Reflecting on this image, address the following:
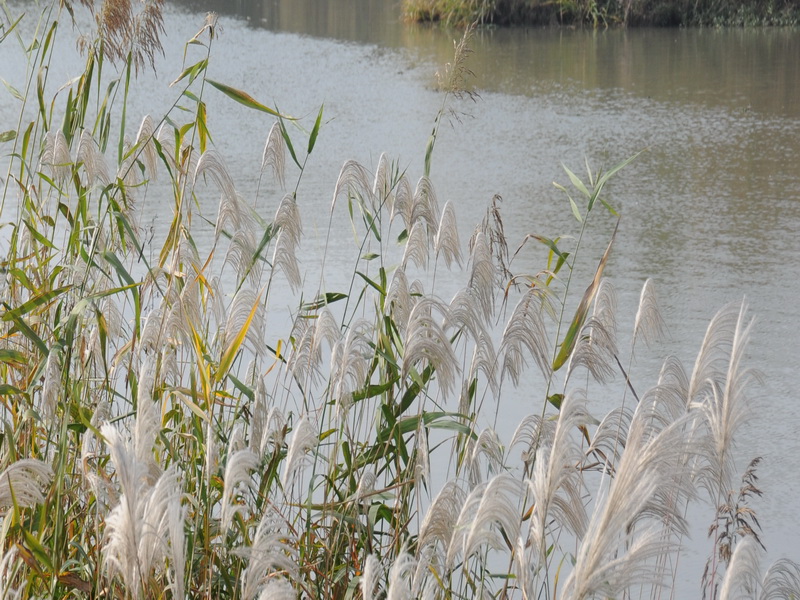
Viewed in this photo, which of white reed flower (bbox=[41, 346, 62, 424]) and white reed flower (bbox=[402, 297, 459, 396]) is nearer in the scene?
white reed flower (bbox=[402, 297, 459, 396])

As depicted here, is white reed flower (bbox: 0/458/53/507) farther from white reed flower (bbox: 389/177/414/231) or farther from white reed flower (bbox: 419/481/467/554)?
white reed flower (bbox: 389/177/414/231)

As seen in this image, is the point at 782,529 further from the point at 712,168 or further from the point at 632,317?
the point at 712,168

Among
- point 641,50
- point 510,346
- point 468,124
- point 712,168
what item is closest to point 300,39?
point 641,50

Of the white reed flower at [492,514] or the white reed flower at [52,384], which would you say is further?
the white reed flower at [52,384]

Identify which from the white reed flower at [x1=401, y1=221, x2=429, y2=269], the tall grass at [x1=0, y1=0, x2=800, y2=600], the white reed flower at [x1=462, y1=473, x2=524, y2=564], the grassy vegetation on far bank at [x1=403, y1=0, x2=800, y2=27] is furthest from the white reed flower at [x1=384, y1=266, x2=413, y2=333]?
the grassy vegetation on far bank at [x1=403, y1=0, x2=800, y2=27]

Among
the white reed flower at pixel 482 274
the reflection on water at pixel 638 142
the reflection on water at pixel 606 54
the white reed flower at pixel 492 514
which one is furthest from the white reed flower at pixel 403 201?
the reflection on water at pixel 606 54

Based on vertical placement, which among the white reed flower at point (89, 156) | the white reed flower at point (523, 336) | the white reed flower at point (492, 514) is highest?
the white reed flower at point (89, 156)

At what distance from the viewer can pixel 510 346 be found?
4.52 ft

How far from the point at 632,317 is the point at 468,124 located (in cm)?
394

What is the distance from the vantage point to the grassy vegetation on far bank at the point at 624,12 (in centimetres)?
1361

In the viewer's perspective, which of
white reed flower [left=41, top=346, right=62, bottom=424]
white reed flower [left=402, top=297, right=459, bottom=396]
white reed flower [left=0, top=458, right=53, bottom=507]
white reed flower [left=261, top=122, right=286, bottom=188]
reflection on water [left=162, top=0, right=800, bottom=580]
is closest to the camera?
white reed flower [left=0, top=458, right=53, bottom=507]

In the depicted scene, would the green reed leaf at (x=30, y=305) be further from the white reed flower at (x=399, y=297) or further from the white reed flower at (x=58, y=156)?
the white reed flower at (x=399, y=297)

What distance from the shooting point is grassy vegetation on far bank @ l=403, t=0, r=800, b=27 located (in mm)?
13609

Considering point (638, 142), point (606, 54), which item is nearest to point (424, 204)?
point (638, 142)
